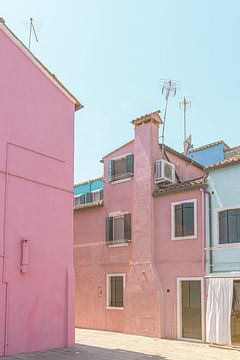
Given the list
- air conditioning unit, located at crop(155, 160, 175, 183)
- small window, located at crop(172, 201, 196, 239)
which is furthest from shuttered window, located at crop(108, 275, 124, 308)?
air conditioning unit, located at crop(155, 160, 175, 183)

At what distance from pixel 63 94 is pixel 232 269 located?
839cm

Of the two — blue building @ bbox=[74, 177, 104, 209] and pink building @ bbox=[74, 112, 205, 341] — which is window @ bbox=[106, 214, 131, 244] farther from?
blue building @ bbox=[74, 177, 104, 209]

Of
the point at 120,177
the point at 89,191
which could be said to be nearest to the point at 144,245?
the point at 120,177

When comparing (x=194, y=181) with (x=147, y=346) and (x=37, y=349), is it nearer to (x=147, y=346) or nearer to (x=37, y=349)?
(x=147, y=346)

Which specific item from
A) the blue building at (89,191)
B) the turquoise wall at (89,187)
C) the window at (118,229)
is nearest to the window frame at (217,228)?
the window at (118,229)

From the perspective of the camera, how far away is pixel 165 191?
19078mm

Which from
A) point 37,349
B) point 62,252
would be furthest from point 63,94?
point 37,349

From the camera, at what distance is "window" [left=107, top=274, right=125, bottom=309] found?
817 inches

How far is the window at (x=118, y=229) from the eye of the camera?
67.7 ft

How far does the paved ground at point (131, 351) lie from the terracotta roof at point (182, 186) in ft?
18.3

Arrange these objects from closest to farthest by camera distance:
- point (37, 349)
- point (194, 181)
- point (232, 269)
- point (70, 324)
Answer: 1. point (37, 349)
2. point (70, 324)
3. point (232, 269)
4. point (194, 181)

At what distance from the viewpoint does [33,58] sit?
15.6 meters

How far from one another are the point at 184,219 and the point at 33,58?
26.6 ft

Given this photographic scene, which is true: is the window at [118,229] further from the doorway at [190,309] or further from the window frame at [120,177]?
the doorway at [190,309]
